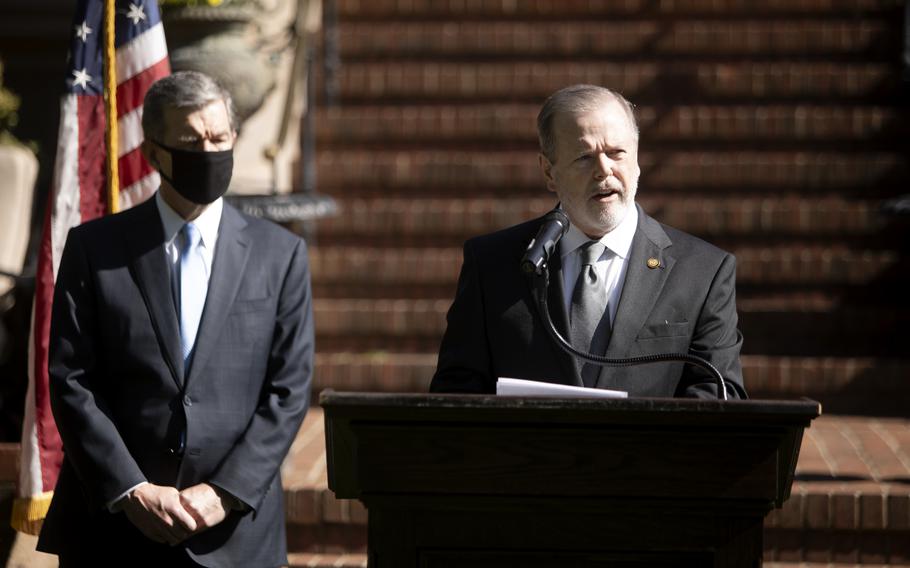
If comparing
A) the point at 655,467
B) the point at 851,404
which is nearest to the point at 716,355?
the point at 655,467

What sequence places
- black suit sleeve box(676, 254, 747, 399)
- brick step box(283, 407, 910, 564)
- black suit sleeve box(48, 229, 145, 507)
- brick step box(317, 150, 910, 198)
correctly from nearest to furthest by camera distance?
black suit sleeve box(676, 254, 747, 399) < black suit sleeve box(48, 229, 145, 507) < brick step box(283, 407, 910, 564) < brick step box(317, 150, 910, 198)

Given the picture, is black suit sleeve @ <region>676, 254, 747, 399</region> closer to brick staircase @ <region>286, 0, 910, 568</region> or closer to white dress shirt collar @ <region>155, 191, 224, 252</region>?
white dress shirt collar @ <region>155, 191, 224, 252</region>

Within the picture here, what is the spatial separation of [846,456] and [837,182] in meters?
2.22

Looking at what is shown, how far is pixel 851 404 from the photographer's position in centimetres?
641

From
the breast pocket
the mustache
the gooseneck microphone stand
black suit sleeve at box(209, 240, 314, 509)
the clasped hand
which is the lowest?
the clasped hand

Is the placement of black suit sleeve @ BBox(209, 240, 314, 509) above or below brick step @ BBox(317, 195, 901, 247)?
above

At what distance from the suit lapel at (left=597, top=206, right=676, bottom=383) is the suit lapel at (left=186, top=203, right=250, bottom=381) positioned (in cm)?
93

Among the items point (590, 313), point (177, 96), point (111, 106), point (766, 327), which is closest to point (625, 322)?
point (590, 313)

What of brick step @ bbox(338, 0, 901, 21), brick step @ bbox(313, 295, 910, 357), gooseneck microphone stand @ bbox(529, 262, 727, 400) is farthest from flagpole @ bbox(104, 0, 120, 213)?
brick step @ bbox(338, 0, 901, 21)

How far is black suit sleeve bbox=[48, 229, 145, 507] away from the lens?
10.1 ft

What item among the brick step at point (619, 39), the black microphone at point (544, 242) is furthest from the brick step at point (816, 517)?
the brick step at point (619, 39)

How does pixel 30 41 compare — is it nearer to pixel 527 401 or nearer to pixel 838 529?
pixel 838 529

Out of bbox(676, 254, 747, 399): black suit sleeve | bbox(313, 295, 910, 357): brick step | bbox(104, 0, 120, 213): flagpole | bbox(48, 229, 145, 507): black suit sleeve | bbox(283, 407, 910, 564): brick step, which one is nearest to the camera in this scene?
bbox(676, 254, 747, 399): black suit sleeve

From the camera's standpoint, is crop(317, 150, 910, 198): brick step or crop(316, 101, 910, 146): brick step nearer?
crop(317, 150, 910, 198): brick step
